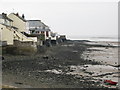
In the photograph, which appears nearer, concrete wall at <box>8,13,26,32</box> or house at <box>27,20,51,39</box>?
concrete wall at <box>8,13,26,32</box>

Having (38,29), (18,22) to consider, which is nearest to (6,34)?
(18,22)

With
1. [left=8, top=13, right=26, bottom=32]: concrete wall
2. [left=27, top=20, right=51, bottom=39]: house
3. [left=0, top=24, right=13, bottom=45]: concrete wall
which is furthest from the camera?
[left=27, top=20, right=51, bottom=39]: house

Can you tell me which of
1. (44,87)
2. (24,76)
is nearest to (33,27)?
(24,76)

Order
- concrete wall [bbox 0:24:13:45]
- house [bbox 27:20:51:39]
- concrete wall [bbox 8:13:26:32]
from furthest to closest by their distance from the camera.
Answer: house [bbox 27:20:51:39] < concrete wall [bbox 8:13:26:32] < concrete wall [bbox 0:24:13:45]

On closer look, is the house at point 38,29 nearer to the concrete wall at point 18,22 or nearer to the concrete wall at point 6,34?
the concrete wall at point 18,22

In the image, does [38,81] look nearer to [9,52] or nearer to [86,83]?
[86,83]

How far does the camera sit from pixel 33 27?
68.8 meters

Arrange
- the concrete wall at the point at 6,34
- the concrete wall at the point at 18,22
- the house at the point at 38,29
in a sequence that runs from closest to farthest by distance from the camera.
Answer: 1. the concrete wall at the point at 6,34
2. the concrete wall at the point at 18,22
3. the house at the point at 38,29

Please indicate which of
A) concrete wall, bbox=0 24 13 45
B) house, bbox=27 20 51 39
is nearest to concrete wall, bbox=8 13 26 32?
house, bbox=27 20 51 39

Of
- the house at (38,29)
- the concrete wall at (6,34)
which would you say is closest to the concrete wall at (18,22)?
the house at (38,29)

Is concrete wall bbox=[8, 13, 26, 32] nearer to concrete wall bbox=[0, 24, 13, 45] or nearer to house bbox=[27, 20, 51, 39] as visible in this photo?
house bbox=[27, 20, 51, 39]

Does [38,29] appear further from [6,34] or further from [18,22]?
[6,34]

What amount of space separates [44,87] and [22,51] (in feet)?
64.2

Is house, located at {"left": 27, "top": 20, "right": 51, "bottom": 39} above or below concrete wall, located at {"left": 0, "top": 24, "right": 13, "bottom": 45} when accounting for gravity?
above
